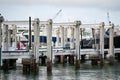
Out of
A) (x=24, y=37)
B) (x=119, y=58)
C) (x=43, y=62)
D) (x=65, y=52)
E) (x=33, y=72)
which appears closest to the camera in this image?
(x=33, y=72)

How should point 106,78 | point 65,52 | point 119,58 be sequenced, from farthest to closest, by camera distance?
point 119,58 → point 65,52 → point 106,78

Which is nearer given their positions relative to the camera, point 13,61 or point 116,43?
point 13,61

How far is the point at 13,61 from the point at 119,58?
3391 centimetres

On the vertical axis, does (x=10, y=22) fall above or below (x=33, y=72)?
above

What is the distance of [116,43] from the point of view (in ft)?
394

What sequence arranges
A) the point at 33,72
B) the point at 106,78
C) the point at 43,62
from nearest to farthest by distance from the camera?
the point at 106,78, the point at 33,72, the point at 43,62

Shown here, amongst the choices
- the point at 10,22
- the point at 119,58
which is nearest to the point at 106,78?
the point at 10,22

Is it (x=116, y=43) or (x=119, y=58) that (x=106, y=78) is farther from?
(x=116, y=43)

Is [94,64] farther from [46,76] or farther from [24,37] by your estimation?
[24,37]

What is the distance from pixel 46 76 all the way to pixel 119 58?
141 feet

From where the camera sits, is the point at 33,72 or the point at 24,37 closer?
the point at 33,72

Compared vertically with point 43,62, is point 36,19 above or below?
above

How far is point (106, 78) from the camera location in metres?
64.6

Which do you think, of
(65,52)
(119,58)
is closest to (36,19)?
(65,52)
